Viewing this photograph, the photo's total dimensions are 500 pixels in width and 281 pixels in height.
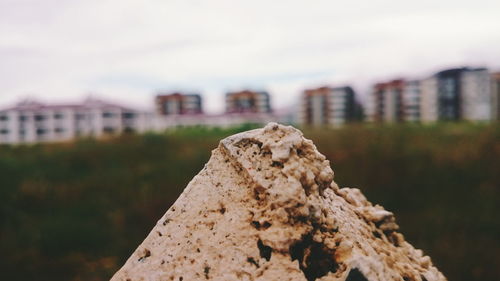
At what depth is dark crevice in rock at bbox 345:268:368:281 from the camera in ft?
5.86

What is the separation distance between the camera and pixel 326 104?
346 feet

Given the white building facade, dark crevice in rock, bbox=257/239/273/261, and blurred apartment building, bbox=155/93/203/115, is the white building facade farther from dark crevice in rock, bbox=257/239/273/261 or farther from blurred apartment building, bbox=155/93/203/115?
dark crevice in rock, bbox=257/239/273/261

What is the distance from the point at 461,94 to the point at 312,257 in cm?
9365

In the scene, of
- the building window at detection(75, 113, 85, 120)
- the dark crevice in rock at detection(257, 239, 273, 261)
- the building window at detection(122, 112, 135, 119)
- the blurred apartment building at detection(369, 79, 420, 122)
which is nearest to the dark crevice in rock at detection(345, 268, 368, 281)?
the dark crevice in rock at detection(257, 239, 273, 261)

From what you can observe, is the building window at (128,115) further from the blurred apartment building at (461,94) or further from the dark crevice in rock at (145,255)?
the dark crevice in rock at (145,255)

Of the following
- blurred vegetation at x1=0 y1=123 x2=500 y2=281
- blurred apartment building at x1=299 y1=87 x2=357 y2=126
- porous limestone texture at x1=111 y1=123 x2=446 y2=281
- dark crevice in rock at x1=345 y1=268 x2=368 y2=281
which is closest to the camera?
dark crevice in rock at x1=345 y1=268 x2=368 y2=281

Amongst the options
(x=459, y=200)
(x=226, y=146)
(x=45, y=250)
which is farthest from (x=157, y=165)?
(x=226, y=146)

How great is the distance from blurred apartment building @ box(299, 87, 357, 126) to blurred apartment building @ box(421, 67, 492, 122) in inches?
656

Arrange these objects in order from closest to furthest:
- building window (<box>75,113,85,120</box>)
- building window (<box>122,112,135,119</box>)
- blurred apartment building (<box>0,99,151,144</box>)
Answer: blurred apartment building (<box>0,99,151,144</box>), building window (<box>75,113,85,120</box>), building window (<box>122,112,135,119</box>)

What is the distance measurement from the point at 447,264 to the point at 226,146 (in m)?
7.71

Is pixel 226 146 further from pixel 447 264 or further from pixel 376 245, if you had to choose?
pixel 447 264

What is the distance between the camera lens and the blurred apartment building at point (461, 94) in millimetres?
86875

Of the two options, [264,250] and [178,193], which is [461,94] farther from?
[264,250]

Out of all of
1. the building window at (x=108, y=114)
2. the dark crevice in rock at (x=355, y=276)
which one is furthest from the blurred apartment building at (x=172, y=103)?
the dark crevice in rock at (x=355, y=276)
